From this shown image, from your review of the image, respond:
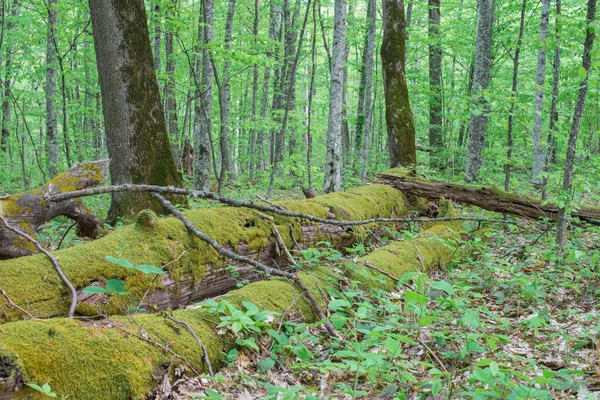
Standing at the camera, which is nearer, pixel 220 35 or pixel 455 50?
pixel 455 50

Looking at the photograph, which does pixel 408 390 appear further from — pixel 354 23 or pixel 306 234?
pixel 354 23

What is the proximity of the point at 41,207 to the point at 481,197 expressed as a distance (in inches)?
273

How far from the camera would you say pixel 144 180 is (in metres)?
5.95

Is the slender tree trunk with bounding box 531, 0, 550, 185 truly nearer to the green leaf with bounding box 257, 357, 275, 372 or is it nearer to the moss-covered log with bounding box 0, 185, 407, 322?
the moss-covered log with bounding box 0, 185, 407, 322

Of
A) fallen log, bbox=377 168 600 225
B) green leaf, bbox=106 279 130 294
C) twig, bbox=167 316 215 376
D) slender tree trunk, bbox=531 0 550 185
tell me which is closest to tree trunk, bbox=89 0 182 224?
twig, bbox=167 316 215 376

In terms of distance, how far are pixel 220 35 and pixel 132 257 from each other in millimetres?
23179

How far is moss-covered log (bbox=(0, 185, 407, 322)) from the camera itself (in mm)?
2920

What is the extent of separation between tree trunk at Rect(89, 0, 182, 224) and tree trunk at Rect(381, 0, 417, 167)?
5815 mm

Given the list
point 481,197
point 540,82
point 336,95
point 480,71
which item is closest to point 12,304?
point 481,197

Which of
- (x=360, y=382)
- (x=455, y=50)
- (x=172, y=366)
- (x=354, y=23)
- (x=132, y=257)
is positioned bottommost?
(x=360, y=382)

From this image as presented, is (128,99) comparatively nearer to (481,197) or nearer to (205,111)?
(205,111)

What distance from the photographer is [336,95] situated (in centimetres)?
940

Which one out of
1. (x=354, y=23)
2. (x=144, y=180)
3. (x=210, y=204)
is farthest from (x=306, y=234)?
(x=354, y=23)

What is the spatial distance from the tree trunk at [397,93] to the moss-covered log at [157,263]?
519cm
